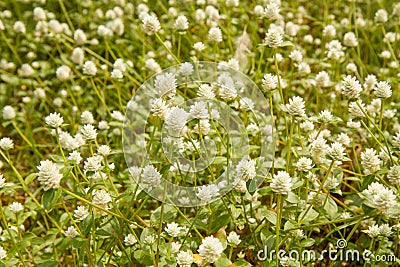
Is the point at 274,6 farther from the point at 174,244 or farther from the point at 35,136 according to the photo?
the point at 35,136

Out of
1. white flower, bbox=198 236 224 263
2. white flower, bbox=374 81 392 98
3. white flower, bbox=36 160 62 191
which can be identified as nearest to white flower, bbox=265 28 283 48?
white flower, bbox=374 81 392 98

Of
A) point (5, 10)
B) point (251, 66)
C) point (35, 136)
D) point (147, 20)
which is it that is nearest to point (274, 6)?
point (147, 20)

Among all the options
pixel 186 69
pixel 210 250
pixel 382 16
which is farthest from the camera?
pixel 382 16

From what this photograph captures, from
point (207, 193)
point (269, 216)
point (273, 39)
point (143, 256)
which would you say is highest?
point (273, 39)

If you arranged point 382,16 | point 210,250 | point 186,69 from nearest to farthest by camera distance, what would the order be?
point 210,250 → point 186,69 → point 382,16

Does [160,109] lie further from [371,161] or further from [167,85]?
[371,161]

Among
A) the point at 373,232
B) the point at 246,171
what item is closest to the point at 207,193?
the point at 246,171

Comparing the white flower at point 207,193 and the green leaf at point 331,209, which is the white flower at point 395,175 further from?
the white flower at point 207,193
